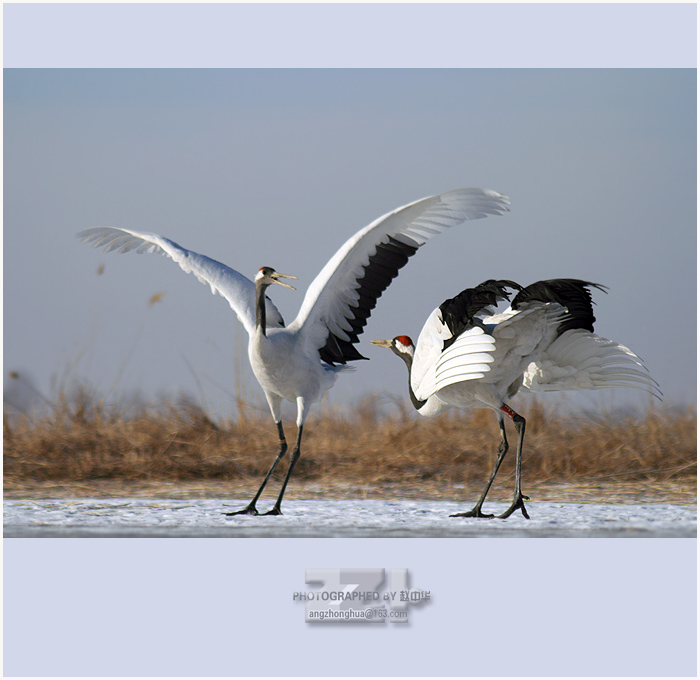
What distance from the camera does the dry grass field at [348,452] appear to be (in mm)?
6539

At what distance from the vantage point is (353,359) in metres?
5.25

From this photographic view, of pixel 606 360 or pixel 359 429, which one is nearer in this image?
pixel 606 360

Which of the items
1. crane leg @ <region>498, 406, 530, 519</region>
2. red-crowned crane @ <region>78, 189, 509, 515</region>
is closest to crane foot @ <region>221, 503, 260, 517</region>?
red-crowned crane @ <region>78, 189, 509, 515</region>

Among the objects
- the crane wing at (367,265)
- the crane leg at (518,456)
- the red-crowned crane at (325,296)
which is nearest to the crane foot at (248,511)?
the red-crowned crane at (325,296)

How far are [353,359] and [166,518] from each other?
134cm

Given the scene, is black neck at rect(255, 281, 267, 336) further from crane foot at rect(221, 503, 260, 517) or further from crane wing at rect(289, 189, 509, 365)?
crane foot at rect(221, 503, 260, 517)

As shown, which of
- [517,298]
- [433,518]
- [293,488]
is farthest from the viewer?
[293,488]

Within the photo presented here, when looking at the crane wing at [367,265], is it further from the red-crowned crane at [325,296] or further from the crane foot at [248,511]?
the crane foot at [248,511]

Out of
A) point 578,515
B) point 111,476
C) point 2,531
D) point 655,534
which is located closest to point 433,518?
point 578,515

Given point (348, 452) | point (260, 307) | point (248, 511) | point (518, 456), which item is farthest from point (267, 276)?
point (348, 452)

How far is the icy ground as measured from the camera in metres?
4.69

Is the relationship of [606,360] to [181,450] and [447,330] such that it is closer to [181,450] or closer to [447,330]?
[447,330]

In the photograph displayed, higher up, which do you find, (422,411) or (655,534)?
(422,411)

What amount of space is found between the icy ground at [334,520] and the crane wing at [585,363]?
2.35 feet
